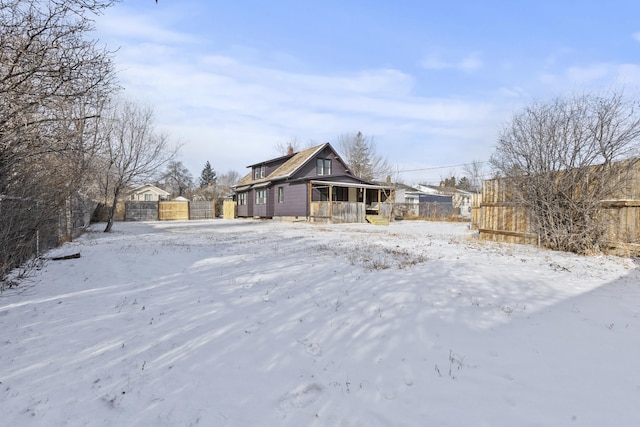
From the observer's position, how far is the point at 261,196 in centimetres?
2906

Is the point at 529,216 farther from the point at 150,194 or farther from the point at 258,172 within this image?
the point at 150,194

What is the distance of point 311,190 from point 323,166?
3.58m

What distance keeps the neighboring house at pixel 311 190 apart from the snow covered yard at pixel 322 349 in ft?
56.5

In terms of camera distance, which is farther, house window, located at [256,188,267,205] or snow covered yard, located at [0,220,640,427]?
house window, located at [256,188,267,205]

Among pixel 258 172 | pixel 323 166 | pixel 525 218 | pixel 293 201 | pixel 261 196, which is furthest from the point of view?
pixel 258 172

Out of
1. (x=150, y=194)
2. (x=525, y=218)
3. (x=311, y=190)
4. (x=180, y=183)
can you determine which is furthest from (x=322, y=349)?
(x=180, y=183)

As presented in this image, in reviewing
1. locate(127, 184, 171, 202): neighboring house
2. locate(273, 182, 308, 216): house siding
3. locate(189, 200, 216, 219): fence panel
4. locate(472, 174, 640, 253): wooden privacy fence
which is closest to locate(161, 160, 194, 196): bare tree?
locate(127, 184, 171, 202): neighboring house

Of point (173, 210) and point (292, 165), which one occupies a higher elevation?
point (292, 165)

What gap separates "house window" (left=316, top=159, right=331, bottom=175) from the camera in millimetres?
26219

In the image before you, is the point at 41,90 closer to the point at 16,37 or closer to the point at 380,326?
the point at 16,37

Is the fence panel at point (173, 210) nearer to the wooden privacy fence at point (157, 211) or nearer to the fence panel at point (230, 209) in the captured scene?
the wooden privacy fence at point (157, 211)

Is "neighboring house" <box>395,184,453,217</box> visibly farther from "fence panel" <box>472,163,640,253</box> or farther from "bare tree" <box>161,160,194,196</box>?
"bare tree" <box>161,160,194,196</box>

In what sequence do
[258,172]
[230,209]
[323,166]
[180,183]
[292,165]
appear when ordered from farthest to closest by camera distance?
[180,183] → [230,209] → [258,172] → [323,166] → [292,165]

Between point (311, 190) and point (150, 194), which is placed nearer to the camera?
point (311, 190)
